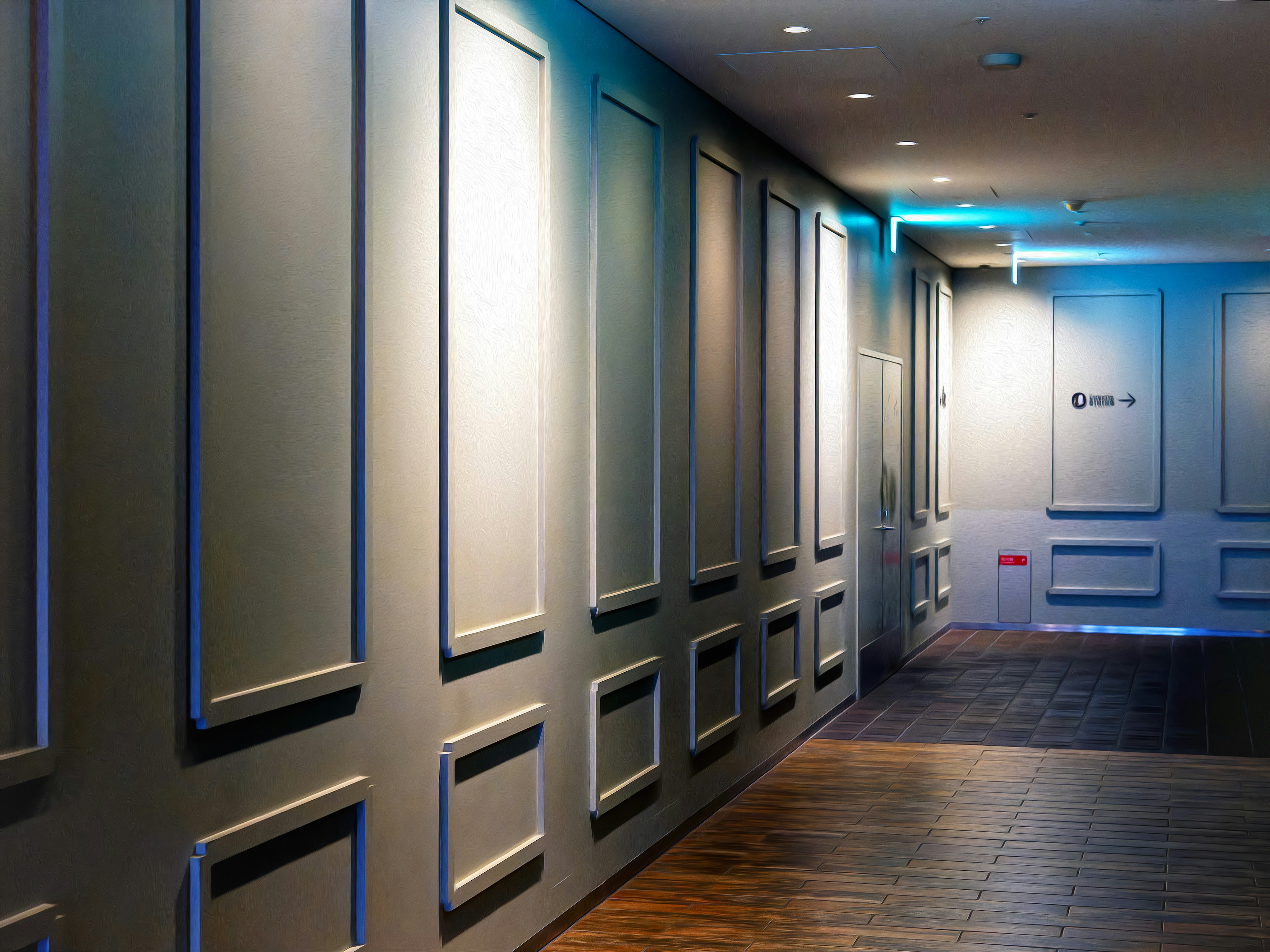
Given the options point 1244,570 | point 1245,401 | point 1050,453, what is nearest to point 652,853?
point 1050,453

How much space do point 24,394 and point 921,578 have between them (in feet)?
29.7

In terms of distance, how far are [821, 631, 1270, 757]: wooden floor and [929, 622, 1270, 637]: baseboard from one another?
0.49 ft

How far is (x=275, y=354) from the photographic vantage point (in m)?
2.79

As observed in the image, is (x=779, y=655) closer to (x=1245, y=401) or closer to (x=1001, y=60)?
(x=1001, y=60)

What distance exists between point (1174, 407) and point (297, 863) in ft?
33.5

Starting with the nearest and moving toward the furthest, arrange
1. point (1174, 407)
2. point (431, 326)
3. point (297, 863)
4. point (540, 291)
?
1. point (297, 863)
2. point (431, 326)
3. point (540, 291)
4. point (1174, 407)

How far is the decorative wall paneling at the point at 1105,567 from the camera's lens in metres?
11.6

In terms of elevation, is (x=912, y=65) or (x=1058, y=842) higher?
(x=912, y=65)

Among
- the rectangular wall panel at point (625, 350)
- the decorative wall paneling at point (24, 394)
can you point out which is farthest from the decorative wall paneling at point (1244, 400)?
the decorative wall paneling at point (24, 394)

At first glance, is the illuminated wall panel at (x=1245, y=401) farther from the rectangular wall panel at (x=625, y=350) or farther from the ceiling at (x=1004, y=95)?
the rectangular wall panel at (x=625, y=350)

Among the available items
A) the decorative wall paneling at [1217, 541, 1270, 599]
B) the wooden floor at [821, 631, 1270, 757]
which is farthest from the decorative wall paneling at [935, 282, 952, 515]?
the decorative wall paneling at [1217, 541, 1270, 599]

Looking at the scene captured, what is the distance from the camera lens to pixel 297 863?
2889 millimetres

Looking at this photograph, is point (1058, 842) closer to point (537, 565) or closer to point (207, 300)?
point (537, 565)

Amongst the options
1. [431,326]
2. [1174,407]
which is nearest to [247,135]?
[431,326]
